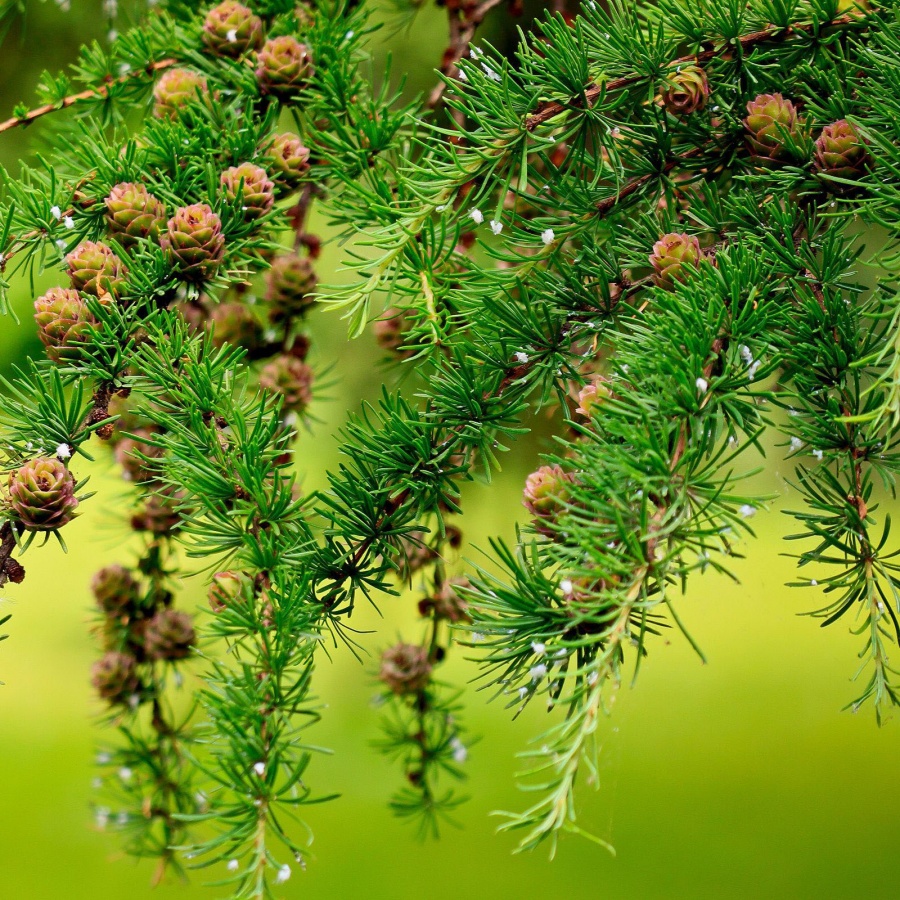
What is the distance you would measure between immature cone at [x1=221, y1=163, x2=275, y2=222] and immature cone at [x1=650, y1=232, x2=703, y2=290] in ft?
0.59

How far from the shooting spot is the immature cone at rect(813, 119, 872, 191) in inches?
12.4

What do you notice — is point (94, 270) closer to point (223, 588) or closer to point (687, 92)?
point (223, 588)

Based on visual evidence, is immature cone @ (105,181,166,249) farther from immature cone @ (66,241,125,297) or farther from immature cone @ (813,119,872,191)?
immature cone @ (813,119,872,191)

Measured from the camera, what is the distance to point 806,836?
5.45 feet

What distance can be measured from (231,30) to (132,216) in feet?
0.52

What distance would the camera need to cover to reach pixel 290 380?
0.58 meters

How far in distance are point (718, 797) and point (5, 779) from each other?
4.85ft

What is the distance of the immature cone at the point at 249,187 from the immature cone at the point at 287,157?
0.02 meters

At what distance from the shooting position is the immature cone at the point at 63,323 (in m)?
0.34

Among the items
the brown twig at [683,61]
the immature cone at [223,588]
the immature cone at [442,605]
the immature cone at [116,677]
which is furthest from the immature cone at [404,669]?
the brown twig at [683,61]

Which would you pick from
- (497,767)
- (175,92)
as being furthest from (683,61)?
(497,767)

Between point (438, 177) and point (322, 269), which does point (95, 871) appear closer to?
point (322, 269)

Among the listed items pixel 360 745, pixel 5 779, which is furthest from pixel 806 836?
pixel 5 779

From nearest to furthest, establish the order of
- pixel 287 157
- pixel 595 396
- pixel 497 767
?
pixel 595 396, pixel 287 157, pixel 497 767
